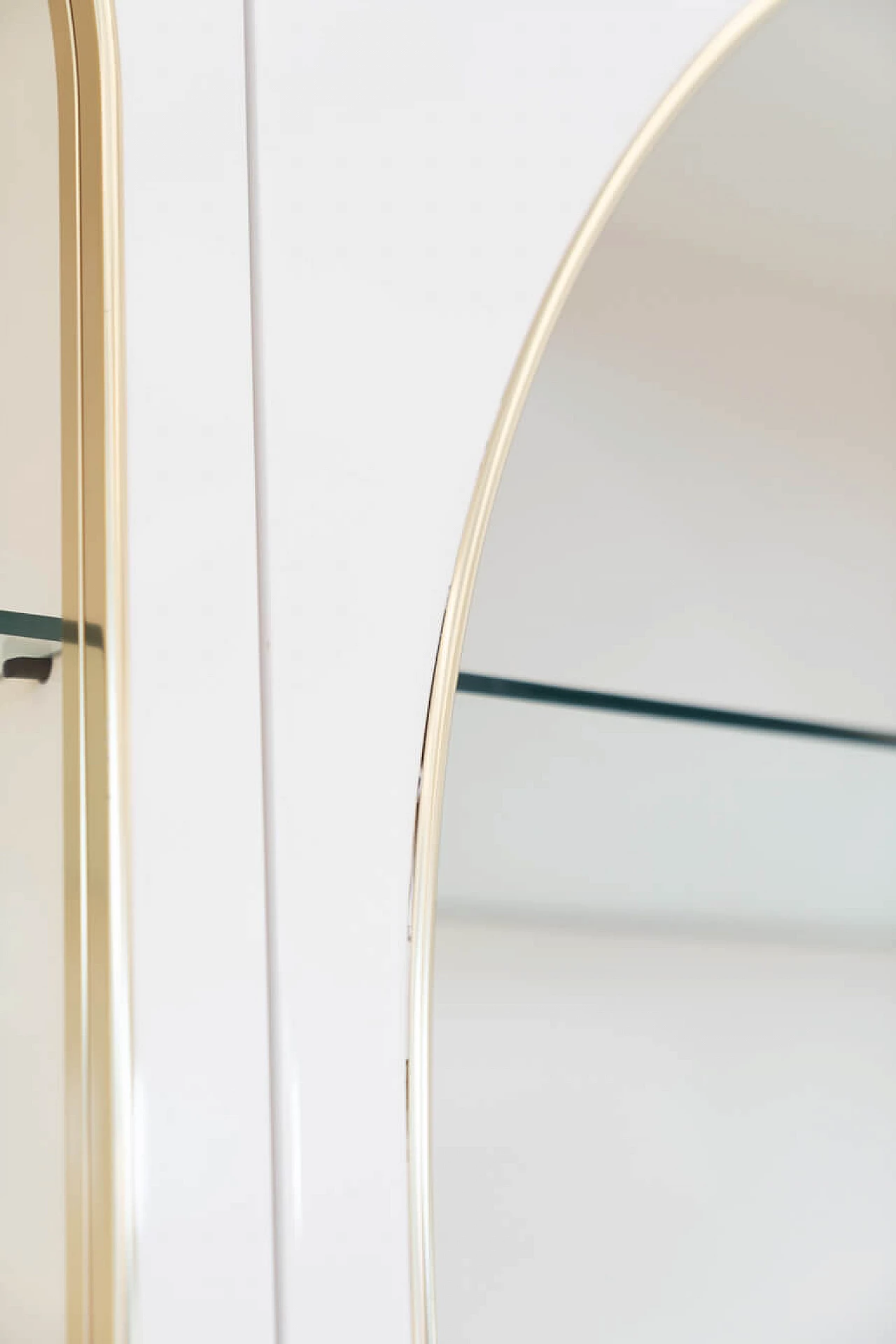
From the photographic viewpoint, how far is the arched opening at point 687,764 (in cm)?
34

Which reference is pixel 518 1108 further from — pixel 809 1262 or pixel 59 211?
pixel 59 211

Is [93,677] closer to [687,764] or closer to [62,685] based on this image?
[62,685]

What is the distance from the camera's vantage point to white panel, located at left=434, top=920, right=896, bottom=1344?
0.33m

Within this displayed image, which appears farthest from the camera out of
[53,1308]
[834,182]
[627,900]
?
[834,182]

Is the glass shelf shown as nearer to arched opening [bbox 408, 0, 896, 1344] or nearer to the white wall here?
arched opening [bbox 408, 0, 896, 1344]

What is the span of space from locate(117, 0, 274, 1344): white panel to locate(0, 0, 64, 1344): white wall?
0.06 feet

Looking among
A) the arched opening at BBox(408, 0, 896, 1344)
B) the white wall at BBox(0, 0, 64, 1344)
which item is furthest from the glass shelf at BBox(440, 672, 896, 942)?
the white wall at BBox(0, 0, 64, 1344)

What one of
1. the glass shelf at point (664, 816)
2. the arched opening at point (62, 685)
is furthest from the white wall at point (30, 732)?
the glass shelf at point (664, 816)

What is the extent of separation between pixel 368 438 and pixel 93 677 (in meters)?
0.10

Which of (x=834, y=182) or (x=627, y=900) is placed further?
(x=834, y=182)

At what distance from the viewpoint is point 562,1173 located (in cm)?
34

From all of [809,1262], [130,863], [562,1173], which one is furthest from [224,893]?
[809,1262]

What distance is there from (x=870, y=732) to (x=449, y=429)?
23 centimetres

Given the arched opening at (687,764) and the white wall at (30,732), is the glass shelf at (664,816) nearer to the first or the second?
the arched opening at (687,764)
